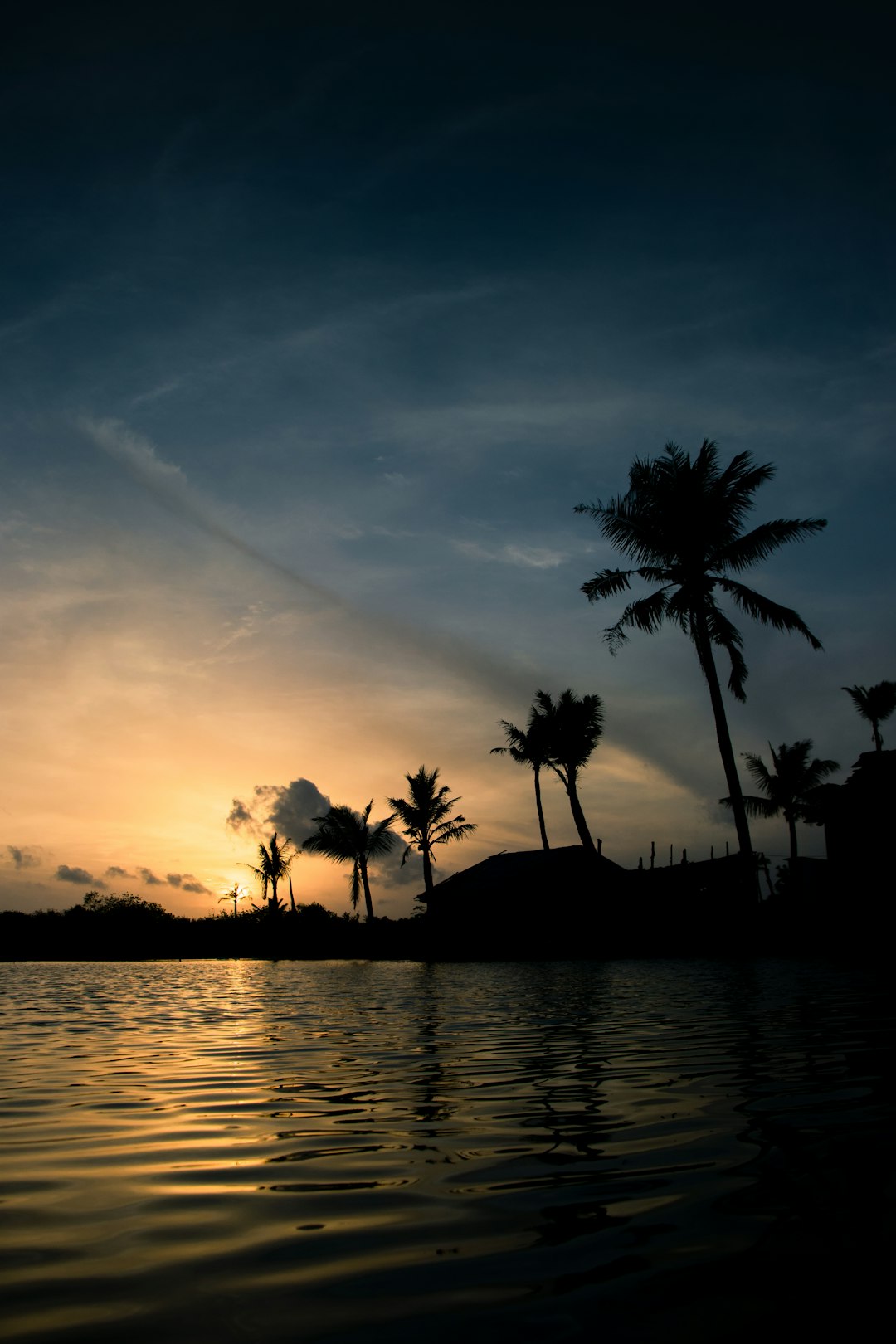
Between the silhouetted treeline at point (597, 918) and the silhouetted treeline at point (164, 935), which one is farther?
the silhouetted treeline at point (164, 935)

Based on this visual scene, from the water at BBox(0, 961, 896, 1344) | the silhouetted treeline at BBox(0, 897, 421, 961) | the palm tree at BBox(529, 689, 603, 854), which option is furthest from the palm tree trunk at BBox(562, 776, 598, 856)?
the water at BBox(0, 961, 896, 1344)

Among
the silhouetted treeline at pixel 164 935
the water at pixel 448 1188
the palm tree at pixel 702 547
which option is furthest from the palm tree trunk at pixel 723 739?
the silhouetted treeline at pixel 164 935

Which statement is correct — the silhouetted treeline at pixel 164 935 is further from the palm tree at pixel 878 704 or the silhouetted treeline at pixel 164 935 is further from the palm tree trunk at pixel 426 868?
the palm tree at pixel 878 704

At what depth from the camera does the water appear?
1.85m

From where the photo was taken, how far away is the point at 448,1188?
2.83 metres

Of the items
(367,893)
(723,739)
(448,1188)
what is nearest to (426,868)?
(367,893)

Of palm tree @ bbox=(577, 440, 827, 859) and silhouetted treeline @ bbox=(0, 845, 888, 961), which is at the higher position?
palm tree @ bbox=(577, 440, 827, 859)

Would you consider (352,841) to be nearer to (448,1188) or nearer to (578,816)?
(578,816)

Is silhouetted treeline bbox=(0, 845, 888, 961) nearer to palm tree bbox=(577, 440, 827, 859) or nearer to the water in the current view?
palm tree bbox=(577, 440, 827, 859)

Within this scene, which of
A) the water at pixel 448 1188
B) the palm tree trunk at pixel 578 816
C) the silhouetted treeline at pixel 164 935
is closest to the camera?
the water at pixel 448 1188

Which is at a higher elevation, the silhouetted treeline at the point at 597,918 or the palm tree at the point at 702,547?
the palm tree at the point at 702,547

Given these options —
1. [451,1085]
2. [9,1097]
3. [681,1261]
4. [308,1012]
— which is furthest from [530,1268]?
[308,1012]

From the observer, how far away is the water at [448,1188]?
1.85 meters

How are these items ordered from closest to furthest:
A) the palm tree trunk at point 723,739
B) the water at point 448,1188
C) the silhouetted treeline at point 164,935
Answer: the water at point 448,1188
the palm tree trunk at point 723,739
the silhouetted treeline at point 164,935
